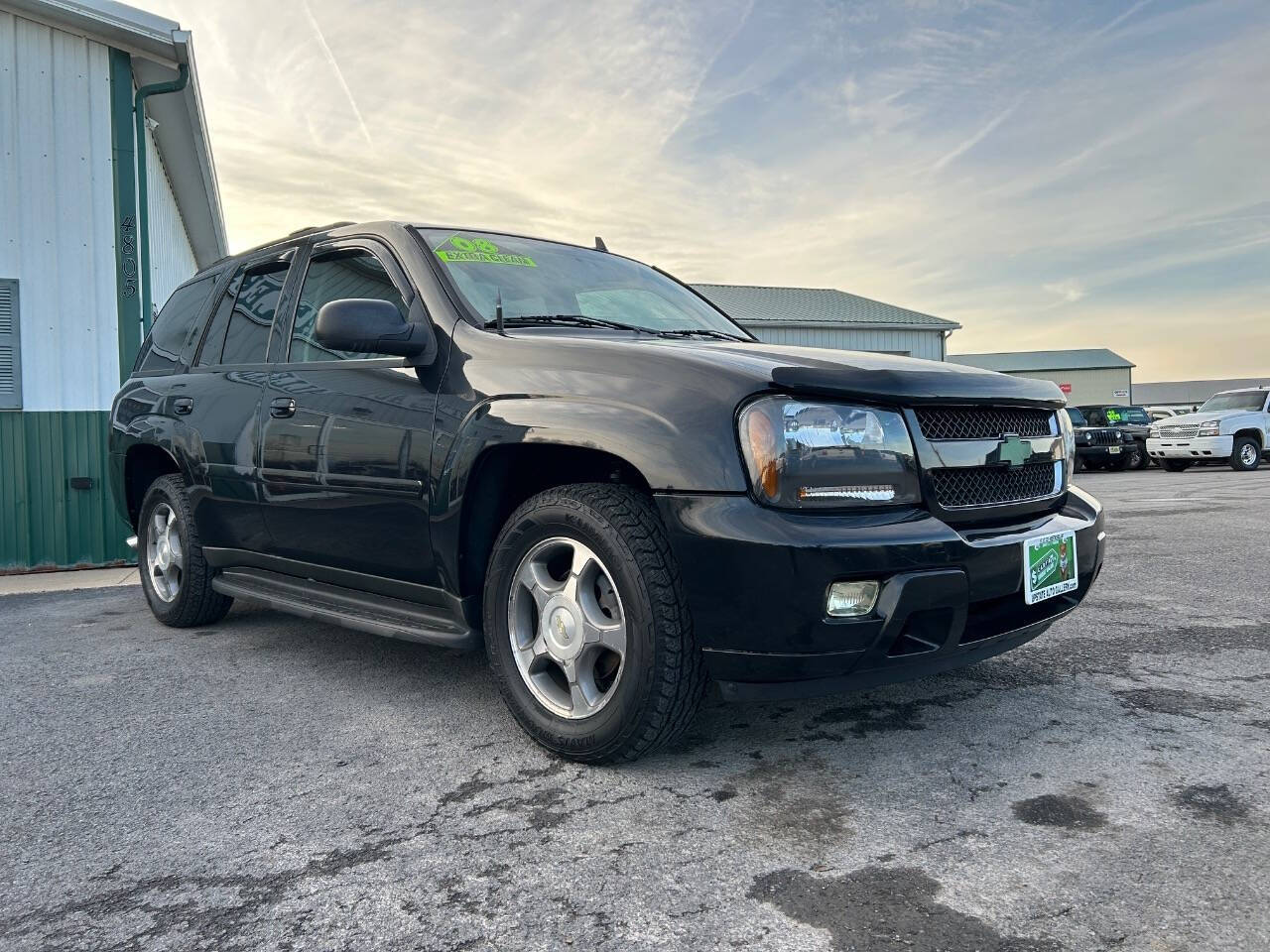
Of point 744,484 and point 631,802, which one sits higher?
point 744,484

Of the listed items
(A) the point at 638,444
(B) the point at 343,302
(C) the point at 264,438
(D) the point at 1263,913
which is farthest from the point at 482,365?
(D) the point at 1263,913

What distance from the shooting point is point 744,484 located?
2.28m

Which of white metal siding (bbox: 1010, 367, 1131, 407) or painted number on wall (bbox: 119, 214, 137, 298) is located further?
white metal siding (bbox: 1010, 367, 1131, 407)

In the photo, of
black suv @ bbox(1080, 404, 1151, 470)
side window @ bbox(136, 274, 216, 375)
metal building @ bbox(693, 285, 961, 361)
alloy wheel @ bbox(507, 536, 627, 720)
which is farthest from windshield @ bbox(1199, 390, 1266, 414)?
alloy wheel @ bbox(507, 536, 627, 720)

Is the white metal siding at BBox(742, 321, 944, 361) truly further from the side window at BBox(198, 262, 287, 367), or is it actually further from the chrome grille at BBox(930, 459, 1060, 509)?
the chrome grille at BBox(930, 459, 1060, 509)

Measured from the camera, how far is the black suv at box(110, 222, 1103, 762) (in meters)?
2.28

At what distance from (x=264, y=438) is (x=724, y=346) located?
6.40ft

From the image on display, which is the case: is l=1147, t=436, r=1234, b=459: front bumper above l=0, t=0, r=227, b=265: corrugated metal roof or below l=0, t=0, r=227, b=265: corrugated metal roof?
below

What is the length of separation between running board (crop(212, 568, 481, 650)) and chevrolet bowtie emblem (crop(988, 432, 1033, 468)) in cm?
163

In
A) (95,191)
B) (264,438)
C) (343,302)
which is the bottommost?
(264,438)

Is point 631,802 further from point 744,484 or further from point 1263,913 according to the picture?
point 1263,913

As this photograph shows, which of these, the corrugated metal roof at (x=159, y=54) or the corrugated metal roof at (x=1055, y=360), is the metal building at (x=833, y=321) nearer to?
the corrugated metal roof at (x=159, y=54)

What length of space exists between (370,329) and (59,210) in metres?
5.95

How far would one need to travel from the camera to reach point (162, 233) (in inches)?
393
